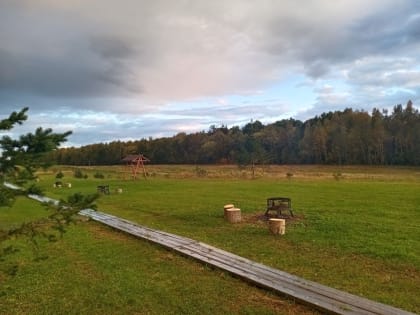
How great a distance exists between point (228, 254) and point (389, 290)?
121 inches

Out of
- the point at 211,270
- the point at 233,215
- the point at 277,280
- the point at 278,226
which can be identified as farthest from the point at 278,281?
the point at 233,215

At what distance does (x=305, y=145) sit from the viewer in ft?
244

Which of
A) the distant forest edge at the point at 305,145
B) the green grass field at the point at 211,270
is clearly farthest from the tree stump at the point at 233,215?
the distant forest edge at the point at 305,145

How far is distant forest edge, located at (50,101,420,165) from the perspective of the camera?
208 feet

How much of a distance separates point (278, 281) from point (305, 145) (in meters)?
70.6

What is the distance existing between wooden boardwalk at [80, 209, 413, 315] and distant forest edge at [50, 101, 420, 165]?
3808 cm

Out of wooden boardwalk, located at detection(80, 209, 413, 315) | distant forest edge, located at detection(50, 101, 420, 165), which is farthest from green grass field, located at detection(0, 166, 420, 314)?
distant forest edge, located at detection(50, 101, 420, 165)

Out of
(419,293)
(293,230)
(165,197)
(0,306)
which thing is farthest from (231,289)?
(165,197)

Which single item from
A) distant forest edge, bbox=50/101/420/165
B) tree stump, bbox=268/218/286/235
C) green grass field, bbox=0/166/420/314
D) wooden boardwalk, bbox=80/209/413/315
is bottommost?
green grass field, bbox=0/166/420/314

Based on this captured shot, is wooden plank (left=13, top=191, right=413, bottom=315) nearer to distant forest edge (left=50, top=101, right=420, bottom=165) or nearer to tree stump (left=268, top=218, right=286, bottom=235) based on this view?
tree stump (left=268, top=218, right=286, bottom=235)

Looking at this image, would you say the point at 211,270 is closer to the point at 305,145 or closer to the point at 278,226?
the point at 278,226

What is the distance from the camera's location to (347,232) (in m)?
9.97

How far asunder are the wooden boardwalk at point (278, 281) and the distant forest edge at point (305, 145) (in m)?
38.1

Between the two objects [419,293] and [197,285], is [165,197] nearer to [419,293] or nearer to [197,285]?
[197,285]
